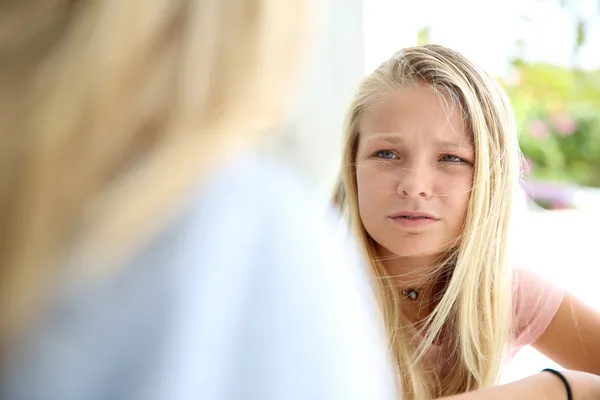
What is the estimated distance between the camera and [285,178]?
0.31 meters

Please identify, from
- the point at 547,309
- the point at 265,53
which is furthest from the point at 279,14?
the point at 547,309

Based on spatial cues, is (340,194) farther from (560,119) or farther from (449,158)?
(560,119)

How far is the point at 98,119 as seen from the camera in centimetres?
28

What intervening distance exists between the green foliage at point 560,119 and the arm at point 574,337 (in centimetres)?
90

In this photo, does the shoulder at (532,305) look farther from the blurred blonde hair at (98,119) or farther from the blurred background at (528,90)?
the blurred blonde hair at (98,119)

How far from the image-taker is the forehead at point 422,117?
69cm

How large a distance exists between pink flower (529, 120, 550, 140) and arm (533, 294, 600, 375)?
3.29 feet

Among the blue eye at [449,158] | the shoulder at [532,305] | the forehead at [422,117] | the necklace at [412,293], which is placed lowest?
the shoulder at [532,305]

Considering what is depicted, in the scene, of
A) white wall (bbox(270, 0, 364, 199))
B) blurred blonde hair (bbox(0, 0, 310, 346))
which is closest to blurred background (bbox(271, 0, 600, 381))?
white wall (bbox(270, 0, 364, 199))

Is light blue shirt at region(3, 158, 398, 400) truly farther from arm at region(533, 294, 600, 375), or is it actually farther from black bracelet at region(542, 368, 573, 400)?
arm at region(533, 294, 600, 375)

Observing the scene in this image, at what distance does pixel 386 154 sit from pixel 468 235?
0.13 meters

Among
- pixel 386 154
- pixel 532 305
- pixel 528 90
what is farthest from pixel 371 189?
pixel 528 90

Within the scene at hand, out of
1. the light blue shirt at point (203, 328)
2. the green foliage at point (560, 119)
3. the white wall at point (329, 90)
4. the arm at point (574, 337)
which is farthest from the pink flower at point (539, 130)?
the light blue shirt at point (203, 328)

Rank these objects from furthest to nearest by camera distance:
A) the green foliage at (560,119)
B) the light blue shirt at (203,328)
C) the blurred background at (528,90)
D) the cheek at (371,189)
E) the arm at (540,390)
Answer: the green foliage at (560,119) < the blurred background at (528,90) < the cheek at (371,189) < the arm at (540,390) < the light blue shirt at (203,328)
